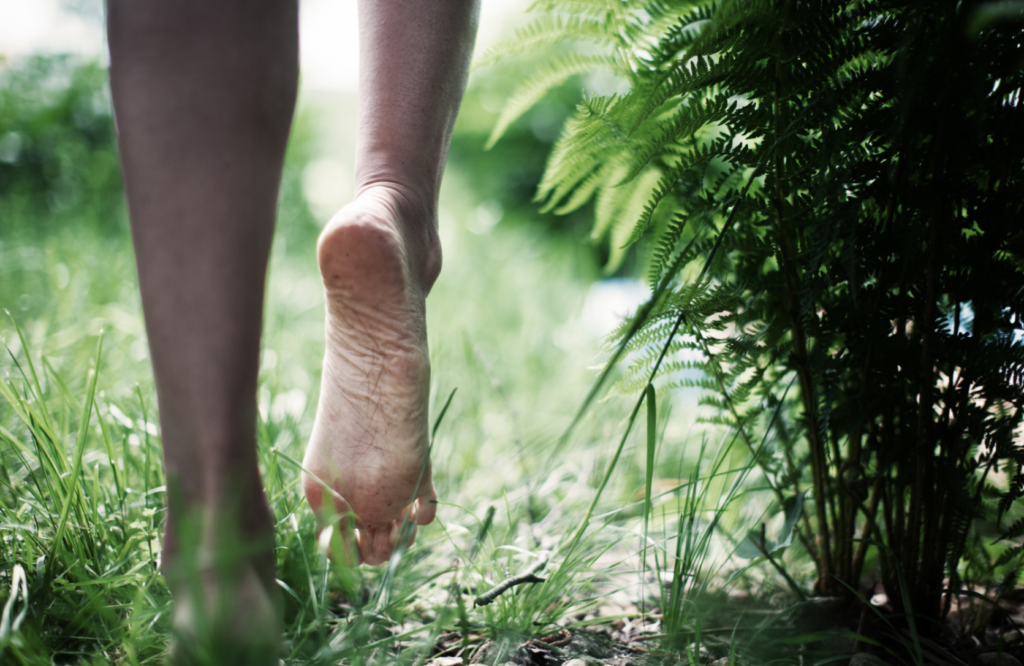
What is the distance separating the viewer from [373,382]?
925mm

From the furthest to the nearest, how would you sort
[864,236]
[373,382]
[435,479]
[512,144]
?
[512,144] → [435,479] → [373,382] → [864,236]

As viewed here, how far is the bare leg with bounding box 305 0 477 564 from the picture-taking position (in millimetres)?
902

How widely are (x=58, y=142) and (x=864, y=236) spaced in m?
4.64

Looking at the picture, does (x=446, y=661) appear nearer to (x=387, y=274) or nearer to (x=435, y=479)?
(x=387, y=274)

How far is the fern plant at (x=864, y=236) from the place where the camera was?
0.76m

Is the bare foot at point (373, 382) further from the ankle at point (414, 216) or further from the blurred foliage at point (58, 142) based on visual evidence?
the blurred foliage at point (58, 142)

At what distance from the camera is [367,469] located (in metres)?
0.90

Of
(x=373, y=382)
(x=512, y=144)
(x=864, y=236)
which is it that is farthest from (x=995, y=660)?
(x=512, y=144)

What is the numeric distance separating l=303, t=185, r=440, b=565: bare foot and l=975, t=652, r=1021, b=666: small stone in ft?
2.63

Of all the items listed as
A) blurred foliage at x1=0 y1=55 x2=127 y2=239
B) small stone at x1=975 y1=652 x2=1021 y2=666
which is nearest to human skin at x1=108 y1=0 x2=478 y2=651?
small stone at x1=975 y1=652 x2=1021 y2=666

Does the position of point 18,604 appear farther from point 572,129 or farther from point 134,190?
point 572,129

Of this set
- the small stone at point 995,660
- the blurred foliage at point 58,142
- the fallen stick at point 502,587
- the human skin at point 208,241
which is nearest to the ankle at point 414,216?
the human skin at point 208,241

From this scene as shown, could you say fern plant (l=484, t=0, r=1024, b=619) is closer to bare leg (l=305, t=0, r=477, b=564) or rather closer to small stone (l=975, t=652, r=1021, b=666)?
small stone (l=975, t=652, r=1021, b=666)

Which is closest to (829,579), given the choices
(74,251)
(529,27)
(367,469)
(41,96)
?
(367,469)
